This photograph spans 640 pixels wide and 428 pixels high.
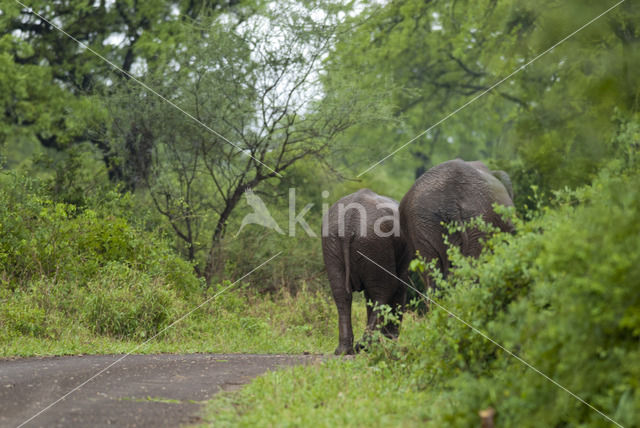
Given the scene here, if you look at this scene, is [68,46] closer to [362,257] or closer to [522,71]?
[522,71]

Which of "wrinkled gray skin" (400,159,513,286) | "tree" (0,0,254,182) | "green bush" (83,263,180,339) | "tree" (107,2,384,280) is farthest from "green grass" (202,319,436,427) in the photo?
"tree" (0,0,254,182)

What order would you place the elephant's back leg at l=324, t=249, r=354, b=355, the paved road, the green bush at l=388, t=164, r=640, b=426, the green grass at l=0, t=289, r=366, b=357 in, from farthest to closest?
the elephant's back leg at l=324, t=249, r=354, b=355 → the green grass at l=0, t=289, r=366, b=357 → the paved road → the green bush at l=388, t=164, r=640, b=426

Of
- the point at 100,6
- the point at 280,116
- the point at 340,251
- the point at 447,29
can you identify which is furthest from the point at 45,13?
the point at 447,29

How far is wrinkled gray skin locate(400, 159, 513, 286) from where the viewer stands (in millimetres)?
8039

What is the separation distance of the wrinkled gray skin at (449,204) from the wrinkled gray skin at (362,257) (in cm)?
99

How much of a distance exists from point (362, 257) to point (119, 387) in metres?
4.12

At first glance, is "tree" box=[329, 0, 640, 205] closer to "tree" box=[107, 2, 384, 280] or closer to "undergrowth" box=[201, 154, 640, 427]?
"tree" box=[107, 2, 384, 280]

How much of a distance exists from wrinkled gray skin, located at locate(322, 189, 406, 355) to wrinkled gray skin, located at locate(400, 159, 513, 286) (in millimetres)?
985

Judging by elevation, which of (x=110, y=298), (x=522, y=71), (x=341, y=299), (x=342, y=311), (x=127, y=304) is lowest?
(x=342, y=311)

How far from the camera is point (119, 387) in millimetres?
6008

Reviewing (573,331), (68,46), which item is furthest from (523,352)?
(68,46)

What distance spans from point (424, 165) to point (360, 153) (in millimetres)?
17234

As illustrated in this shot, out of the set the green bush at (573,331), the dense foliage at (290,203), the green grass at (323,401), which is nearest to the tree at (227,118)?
the dense foliage at (290,203)

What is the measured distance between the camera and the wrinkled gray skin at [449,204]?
8039mm
